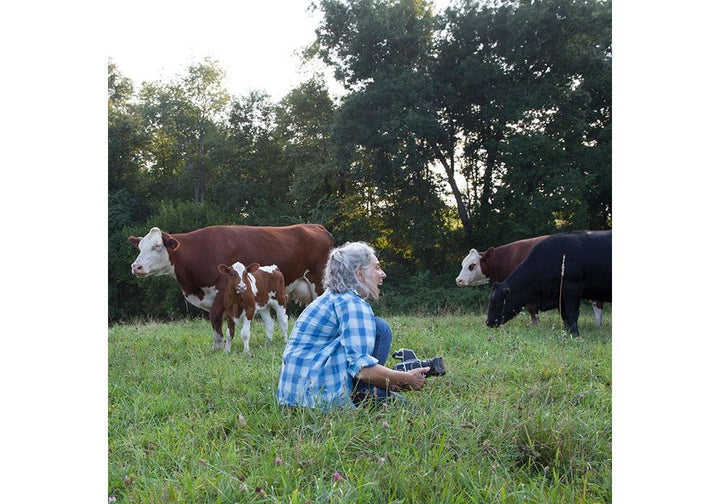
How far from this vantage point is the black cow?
305 inches

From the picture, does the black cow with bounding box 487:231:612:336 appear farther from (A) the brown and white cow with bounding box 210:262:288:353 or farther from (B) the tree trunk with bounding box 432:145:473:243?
(B) the tree trunk with bounding box 432:145:473:243

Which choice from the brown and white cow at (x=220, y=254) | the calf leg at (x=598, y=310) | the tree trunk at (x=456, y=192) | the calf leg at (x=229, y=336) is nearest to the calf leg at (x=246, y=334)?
the calf leg at (x=229, y=336)

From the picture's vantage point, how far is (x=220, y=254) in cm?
850

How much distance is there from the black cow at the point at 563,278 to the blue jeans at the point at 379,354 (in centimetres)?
480

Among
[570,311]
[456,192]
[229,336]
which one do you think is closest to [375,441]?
[229,336]

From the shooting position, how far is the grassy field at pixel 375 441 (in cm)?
233

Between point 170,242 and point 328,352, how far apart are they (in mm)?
5247

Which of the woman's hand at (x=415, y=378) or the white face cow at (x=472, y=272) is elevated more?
the white face cow at (x=472, y=272)

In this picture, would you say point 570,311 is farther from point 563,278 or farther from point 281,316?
point 281,316

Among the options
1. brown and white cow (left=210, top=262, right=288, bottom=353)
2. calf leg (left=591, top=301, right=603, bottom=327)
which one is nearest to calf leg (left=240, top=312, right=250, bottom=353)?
brown and white cow (left=210, top=262, right=288, bottom=353)

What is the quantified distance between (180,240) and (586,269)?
5.37m

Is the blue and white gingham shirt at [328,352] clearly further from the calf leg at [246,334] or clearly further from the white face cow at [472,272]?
the white face cow at [472,272]

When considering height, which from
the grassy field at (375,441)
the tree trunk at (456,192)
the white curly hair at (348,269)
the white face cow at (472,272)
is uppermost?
the tree trunk at (456,192)

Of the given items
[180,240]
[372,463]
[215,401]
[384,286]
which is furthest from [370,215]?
[372,463]
